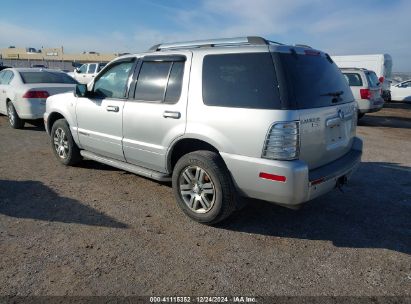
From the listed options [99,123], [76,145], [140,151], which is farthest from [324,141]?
[76,145]

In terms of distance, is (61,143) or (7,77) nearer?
(61,143)

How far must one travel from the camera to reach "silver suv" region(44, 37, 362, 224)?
3346mm

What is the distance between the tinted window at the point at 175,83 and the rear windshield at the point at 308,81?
1.18 m

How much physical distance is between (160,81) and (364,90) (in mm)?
9800

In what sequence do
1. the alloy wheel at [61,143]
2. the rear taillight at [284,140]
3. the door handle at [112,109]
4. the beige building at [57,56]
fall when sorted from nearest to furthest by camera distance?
1. the rear taillight at [284,140]
2. the door handle at [112,109]
3. the alloy wheel at [61,143]
4. the beige building at [57,56]

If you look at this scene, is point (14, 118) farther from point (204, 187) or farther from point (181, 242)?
point (181, 242)

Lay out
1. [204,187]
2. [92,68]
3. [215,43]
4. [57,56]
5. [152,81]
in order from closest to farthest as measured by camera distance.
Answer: [204,187]
[215,43]
[152,81]
[92,68]
[57,56]

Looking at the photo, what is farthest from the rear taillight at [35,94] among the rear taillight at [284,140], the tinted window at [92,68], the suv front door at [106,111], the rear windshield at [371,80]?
the tinted window at [92,68]

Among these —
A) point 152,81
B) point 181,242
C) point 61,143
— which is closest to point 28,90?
point 61,143

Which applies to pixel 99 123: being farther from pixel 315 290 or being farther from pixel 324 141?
pixel 315 290

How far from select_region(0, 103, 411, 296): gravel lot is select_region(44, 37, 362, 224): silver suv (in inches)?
17.1

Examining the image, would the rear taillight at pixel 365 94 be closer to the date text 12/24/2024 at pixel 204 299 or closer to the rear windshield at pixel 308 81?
the rear windshield at pixel 308 81

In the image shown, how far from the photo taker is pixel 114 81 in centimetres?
508

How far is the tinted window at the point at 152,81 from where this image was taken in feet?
14.2
